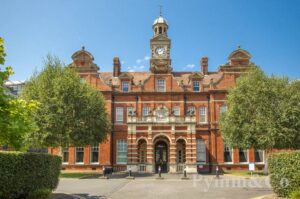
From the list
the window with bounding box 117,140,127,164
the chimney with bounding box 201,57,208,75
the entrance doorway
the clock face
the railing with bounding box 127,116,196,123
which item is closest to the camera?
the railing with bounding box 127,116,196,123

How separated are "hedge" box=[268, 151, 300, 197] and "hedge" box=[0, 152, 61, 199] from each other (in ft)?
40.8

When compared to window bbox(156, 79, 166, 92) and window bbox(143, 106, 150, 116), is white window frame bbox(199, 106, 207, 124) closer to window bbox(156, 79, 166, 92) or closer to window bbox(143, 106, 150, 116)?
window bbox(156, 79, 166, 92)

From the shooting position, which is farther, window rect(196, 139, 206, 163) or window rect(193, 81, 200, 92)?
window rect(193, 81, 200, 92)

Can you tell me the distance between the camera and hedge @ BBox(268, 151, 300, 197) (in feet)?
49.1

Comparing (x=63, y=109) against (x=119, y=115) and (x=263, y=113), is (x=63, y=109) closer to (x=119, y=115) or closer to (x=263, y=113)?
(x=119, y=115)

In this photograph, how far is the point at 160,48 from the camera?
153 feet

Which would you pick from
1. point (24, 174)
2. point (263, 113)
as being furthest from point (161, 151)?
point (24, 174)

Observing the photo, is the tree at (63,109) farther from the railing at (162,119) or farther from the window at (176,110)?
the window at (176,110)

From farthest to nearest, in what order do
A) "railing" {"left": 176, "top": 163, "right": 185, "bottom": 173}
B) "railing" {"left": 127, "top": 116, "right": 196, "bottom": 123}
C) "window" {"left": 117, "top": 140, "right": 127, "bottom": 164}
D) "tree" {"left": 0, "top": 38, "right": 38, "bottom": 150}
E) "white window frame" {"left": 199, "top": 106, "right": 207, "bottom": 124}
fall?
"white window frame" {"left": 199, "top": 106, "right": 207, "bottom": 124} → "window" {"left": 117, "top": 140, "right": 127, "bottom": 164} → "railing" {"left": 127, "top": 116, "right": 196, "bottom": 123} → "railing" {"left": 176, "top": 163, "right": 185, "bottom": 173} → "tree" {"left": 0, "top": 38, "right": 38, "bottom": 150}

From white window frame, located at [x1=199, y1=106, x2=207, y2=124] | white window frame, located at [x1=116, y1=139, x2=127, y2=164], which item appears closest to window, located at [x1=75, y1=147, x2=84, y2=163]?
white window frame, located at [x1=116, y1=139, x2=127, y2=164]

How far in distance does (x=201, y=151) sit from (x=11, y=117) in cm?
3386

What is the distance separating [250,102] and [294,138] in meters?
6.01

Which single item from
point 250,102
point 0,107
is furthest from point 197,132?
point 0,107

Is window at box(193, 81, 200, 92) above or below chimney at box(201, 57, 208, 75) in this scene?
below
